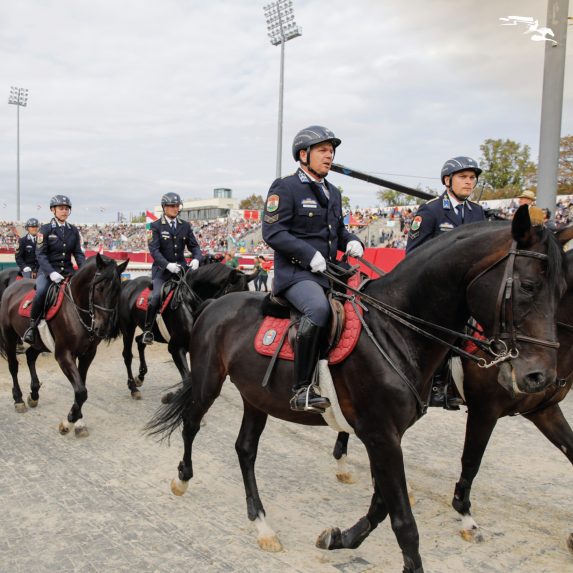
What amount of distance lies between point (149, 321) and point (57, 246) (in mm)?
1760

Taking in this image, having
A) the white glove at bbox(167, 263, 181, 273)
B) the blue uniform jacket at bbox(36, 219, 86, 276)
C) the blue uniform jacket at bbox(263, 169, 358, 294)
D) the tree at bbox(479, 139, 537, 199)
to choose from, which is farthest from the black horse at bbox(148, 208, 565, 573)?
the tree at bbox(479, 139, 537, 199)

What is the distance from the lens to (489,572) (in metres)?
3.65

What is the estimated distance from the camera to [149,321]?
841 cm

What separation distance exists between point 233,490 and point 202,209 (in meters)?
103

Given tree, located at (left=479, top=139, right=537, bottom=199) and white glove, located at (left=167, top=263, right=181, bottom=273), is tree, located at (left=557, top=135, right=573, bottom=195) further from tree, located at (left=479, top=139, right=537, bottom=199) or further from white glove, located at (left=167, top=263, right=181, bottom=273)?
white glove, located at (left=167, top=263, right=181, bottom=273)

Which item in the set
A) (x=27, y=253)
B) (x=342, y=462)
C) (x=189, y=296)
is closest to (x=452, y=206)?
(x=342, y=462)

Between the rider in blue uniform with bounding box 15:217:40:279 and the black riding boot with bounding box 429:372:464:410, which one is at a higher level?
the rider in blue uniform with bounding box 15:217:40:279

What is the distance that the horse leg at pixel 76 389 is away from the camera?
647 cm

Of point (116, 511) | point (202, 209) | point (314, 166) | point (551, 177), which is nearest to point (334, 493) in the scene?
point (116, 511)

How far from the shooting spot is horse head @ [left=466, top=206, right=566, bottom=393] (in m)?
2.78

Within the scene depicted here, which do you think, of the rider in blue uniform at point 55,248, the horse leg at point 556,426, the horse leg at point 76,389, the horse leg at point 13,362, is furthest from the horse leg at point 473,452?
the horse leg at point 13,362

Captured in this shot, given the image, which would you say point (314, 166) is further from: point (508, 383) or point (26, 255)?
point (26, 255)

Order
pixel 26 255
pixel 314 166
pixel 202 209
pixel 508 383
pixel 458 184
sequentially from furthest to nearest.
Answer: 1. pixel 202 209
2. pixel 26 255
3. pixel 458 184
4. pixel 314 166
5. pixel 508 383

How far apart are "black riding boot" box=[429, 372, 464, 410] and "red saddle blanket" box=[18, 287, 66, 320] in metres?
5.14
